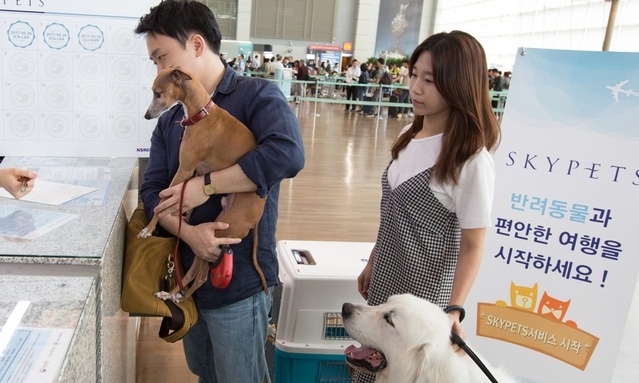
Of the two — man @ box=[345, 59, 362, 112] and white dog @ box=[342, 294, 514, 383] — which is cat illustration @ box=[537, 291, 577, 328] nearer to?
white dog @ box=[342, 294, 514, 383]

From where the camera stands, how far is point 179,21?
1585 mm

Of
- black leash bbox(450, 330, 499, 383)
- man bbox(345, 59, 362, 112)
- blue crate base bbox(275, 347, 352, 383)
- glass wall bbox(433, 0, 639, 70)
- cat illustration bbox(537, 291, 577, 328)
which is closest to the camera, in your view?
black leash bbox(450, 330, 499, 383)

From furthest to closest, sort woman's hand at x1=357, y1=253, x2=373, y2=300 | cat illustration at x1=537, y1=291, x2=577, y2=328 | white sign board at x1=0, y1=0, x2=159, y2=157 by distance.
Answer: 1. cat illustration at x1=537, y1=291, x2=577, y2=328
2. white sign board at x1=0, y1=0, x2=159, y2=157
3. woman's hand at x1=357, y1=253, x2=373, y2=300

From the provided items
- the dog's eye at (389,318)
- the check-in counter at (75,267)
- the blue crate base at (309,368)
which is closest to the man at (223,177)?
the check-in counter at (75,267)

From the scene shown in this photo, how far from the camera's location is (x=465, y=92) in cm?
165

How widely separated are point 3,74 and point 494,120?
202cm

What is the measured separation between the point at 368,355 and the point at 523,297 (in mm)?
1547

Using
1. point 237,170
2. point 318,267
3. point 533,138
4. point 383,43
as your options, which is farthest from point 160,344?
point 383,43

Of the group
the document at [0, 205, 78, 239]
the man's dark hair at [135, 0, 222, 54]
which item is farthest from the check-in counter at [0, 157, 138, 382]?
the man's dark hair at [135, 0, 222, 54]

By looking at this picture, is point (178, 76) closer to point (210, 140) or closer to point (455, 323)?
point (210, 140)

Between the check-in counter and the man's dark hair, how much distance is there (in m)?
0.58

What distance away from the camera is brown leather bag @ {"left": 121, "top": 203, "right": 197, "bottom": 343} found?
1.64m

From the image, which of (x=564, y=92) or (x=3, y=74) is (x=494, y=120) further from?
(x=3, y=74)

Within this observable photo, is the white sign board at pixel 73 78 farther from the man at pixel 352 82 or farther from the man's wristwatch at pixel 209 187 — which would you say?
the man at pixel 352 82
